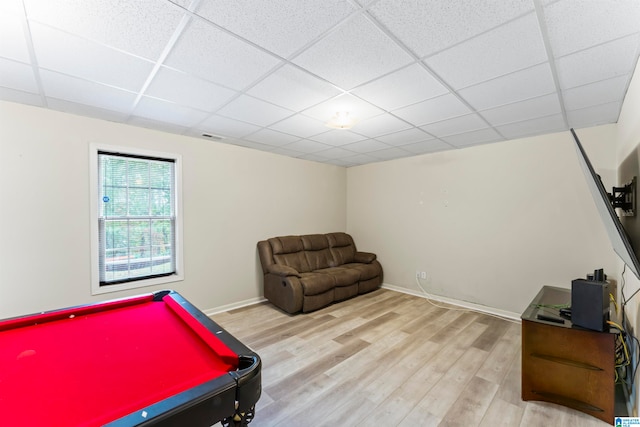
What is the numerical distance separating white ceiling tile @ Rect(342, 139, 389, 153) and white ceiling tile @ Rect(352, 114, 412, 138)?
0.32 metres

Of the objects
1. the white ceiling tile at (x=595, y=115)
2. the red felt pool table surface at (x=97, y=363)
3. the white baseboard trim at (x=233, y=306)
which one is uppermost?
the white ceiling tile at (x=595, y=115)

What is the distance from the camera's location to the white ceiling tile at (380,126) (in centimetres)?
292

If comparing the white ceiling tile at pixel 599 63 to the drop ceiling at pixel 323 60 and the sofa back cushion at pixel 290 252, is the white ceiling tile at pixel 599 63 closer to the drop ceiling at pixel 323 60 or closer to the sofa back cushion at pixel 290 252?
the drop ceiling at pixel 323 60

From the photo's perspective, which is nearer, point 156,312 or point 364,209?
point 156,312

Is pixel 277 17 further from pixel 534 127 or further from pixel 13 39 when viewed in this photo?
pixel 534 127

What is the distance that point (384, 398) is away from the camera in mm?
2037

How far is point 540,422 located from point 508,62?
2.41 m

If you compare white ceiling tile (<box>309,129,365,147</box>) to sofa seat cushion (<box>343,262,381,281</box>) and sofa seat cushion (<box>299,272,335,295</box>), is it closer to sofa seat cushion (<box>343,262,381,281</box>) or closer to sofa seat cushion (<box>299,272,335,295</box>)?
sofa seat cushion (<box>299,272,335,295</box>)

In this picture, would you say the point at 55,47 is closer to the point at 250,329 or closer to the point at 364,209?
the point at 250,329

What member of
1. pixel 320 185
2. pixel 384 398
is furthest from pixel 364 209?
pixel 384 398

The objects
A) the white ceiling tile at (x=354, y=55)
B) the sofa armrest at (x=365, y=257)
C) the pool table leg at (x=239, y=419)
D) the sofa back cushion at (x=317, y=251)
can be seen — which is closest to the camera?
the pool table leg at (x=239, y=419)

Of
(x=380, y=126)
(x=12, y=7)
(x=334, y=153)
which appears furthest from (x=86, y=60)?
(x=334, y=153)

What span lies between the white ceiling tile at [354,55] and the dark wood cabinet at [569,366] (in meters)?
2.13

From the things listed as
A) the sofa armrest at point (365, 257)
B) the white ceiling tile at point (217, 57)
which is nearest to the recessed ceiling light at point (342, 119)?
the white ceiling tile at point (217, 57)
